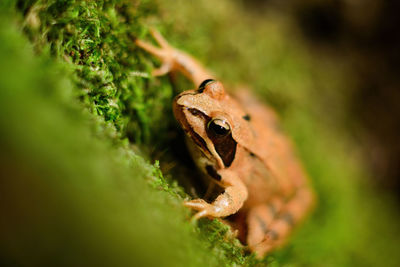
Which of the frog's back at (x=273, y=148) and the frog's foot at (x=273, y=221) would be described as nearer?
the frog's foot at (x=273, y=221)

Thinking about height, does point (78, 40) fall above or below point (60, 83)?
above

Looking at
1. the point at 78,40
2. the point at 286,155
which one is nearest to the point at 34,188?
the point at 78,40

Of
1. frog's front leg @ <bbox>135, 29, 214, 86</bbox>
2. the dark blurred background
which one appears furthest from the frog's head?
the dark blurred background

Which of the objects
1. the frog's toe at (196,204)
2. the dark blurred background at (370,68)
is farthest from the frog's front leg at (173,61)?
the dark blurred background at (370,68)

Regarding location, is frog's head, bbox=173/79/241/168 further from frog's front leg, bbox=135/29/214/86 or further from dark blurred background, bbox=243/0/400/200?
dark blurred background, bbox=243/0/400/200

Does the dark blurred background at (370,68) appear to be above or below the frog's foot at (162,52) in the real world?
above

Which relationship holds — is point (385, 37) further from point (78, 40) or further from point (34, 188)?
point (34, 188)

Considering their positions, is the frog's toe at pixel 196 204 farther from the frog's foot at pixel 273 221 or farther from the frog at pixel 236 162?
the frog's foot at pixel 273 221

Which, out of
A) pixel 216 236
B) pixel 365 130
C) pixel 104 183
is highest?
pixel 365 130
